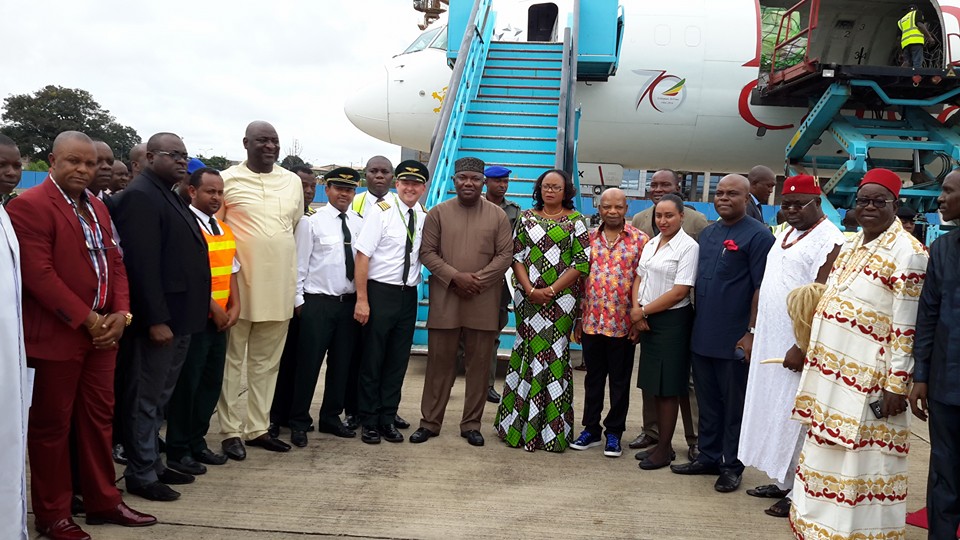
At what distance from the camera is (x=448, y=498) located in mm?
3865

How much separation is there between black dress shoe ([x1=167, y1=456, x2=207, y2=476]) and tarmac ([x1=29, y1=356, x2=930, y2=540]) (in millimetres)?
99

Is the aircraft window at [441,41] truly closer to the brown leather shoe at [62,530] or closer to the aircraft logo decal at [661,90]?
the aircraft logo decal at [661,90]

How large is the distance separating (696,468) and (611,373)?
80 centimetres

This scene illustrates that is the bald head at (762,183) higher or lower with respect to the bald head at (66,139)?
higher

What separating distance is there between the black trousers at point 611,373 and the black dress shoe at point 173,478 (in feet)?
8.45

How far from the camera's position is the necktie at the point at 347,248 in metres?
4.78

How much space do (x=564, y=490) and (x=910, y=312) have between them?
2025 mm

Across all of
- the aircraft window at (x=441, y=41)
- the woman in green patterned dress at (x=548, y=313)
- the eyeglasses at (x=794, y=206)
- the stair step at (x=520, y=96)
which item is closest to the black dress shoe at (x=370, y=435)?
the woman in green patterned dress at (x=548, y=313)

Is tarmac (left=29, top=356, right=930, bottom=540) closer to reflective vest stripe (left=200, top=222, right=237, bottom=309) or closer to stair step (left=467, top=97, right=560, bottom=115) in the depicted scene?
reflective vest stripe (left=200, top=222, right=237, bottom=309)

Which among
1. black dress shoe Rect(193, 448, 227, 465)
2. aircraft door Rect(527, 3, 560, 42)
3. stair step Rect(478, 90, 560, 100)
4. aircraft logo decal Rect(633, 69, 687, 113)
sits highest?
aircraft door Rect(527, 3, 560, 42)

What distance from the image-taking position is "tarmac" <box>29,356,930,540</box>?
11.3 feet

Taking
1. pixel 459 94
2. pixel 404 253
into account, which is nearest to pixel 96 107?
pixel 459 94

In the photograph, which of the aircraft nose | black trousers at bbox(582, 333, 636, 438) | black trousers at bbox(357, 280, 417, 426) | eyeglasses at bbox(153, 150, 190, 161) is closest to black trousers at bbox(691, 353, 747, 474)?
black trousers at bbox(582, 333, 636, 438)

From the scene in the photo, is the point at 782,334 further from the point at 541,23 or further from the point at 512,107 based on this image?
the point at 541,23
